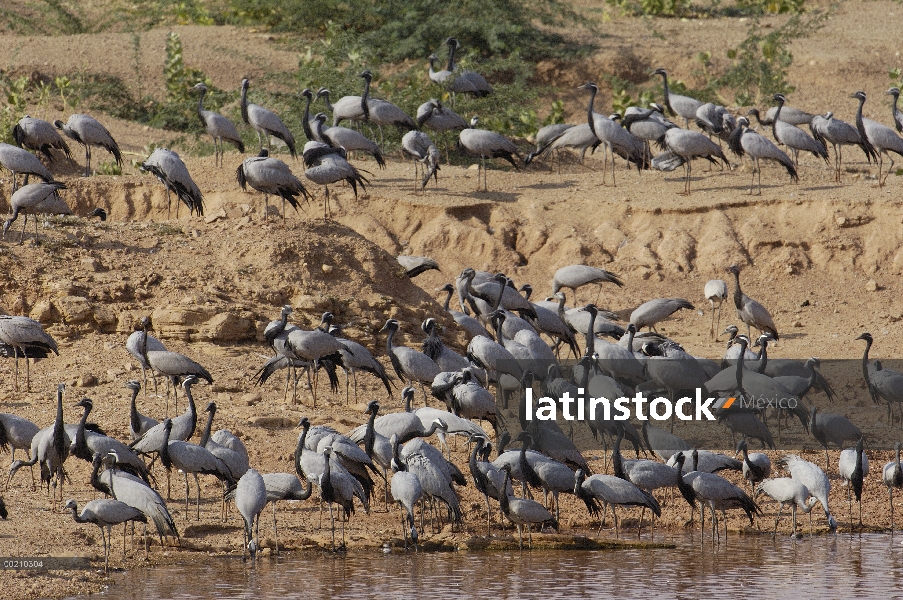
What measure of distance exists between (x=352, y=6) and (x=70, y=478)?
803 inches

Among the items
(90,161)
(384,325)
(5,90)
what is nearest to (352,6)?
(5,90)

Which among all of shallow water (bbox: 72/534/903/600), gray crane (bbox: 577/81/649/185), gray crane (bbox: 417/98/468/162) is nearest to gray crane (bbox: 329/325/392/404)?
shallow water (bbox: 72/534/903/600)

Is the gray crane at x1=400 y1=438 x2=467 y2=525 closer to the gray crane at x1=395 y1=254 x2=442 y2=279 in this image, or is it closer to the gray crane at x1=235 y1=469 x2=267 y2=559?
the gray crane at x1=235 y1=469 x2=267 y2=559

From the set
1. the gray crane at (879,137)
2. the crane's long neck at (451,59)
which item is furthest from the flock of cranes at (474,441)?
the crane's long neck at (451,59)

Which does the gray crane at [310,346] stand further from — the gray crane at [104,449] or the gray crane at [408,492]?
the gray crane at [408,492]

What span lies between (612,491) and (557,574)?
3.92 feet

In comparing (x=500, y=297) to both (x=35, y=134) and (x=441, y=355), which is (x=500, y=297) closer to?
(x=441, y=355)

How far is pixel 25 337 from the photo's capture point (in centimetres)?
1388

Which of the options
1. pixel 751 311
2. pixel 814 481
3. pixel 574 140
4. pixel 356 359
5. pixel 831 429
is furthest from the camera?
pixel 574 140

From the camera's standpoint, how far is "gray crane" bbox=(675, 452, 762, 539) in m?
11.0

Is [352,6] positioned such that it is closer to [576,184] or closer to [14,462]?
[576,184]

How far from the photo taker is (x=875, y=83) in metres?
29.4

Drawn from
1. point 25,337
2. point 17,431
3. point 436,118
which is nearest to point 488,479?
point 17,431

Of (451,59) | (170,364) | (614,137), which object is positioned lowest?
(170,364)
